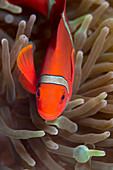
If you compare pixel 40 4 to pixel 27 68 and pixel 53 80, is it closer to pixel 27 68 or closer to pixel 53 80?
pixel 27 68

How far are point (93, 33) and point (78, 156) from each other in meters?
0.69

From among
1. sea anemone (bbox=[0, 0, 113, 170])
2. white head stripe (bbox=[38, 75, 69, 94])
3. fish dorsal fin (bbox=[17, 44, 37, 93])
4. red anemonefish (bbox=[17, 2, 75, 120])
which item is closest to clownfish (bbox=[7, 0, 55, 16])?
sea anemone (bbox=[0, 0, 113, 170])

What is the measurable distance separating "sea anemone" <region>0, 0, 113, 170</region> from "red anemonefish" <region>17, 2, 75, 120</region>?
2.0 inches

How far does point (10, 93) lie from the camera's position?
3.37 feet

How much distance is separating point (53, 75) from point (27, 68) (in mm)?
143

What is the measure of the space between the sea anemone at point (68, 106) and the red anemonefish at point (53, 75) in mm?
51

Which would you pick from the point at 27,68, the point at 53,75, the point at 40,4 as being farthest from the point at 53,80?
the point at 40,4

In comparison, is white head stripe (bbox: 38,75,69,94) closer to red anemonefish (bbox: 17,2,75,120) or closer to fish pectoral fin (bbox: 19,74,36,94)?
red anemonefish (bbox: 17,2,75,120)

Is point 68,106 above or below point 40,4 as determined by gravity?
below

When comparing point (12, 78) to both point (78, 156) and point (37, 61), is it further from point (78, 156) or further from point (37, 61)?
point (78, 156)

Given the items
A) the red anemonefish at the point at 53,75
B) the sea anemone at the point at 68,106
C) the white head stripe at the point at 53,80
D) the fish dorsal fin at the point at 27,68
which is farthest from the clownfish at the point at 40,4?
the white head stripe at the point at 53,80

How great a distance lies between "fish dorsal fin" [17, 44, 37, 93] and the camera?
3.03 ft

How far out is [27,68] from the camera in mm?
949

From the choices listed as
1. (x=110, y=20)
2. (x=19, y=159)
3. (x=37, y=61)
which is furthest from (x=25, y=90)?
(x=110, y=20)
